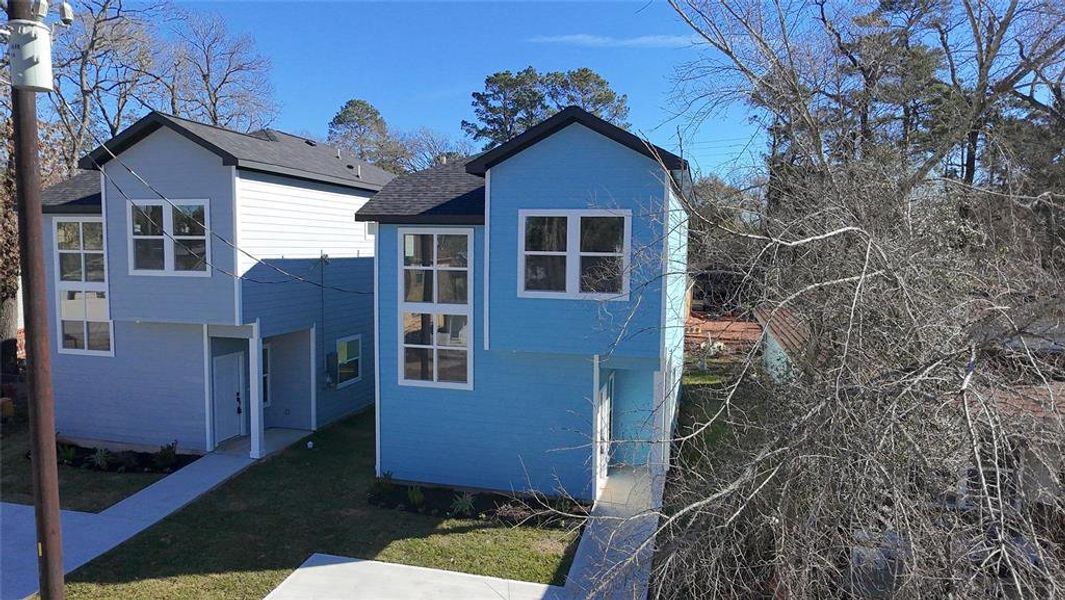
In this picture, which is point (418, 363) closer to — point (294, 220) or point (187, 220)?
point (294, 220)

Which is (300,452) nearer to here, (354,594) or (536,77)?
(354,594)

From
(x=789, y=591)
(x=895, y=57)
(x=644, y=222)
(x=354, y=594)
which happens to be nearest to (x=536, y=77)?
(x=895, y=57)

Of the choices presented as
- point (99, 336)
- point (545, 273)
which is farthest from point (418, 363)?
point (99, 336)

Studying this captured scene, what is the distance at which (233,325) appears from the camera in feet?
38.6

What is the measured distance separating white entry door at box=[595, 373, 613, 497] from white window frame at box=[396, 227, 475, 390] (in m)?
2.16

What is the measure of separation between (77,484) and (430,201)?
739 cm

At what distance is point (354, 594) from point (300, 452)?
5546 millimetres

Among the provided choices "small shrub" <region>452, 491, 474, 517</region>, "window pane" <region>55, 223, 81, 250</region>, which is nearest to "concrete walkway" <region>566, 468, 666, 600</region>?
"small shrub" <region>452, 491, 474, 517</region>

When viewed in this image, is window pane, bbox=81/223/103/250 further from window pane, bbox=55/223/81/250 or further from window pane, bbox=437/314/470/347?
window pane, bbox=437/314/470/347

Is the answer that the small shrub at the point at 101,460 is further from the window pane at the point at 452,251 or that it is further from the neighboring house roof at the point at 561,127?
the neighboring house roof at the point at 561,127

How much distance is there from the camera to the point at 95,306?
1311cm

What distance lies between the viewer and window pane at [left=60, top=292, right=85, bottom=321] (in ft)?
43.2

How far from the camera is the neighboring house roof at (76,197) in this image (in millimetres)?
12672

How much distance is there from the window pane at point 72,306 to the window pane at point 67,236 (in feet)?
3.10
